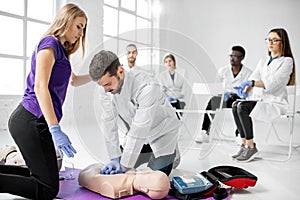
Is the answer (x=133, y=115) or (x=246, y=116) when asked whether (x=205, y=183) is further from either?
(x=246, y=116)

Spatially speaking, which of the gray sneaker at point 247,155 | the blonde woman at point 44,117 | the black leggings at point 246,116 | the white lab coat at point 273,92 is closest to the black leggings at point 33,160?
the blonde woman at point 44,117

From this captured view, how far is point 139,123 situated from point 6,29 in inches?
100

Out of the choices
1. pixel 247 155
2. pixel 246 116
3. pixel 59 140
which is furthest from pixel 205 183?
pixel 246 116

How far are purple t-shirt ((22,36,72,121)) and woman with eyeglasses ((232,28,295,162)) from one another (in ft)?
4.34

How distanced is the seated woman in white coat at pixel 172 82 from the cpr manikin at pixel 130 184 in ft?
1.20

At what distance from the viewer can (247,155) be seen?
211 cm

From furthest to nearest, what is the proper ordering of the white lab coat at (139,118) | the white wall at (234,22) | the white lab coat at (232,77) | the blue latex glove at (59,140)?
the white wall at (234,22) → the white lab coat at (232,77) → the white lab coat at (139,118) → the blue latex glove at (59,140)

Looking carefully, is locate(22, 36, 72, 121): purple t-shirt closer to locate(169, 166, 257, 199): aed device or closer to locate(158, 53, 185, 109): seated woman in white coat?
locate(158, 53, 185, 109): seated woman in white coat

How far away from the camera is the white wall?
15.8 feet

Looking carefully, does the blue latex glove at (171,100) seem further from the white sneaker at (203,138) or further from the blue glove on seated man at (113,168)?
the white sneaker at (203,138)

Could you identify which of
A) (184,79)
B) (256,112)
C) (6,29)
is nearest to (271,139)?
(256,112)

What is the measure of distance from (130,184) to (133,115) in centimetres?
26

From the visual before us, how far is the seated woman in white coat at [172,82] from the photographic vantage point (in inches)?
54.1

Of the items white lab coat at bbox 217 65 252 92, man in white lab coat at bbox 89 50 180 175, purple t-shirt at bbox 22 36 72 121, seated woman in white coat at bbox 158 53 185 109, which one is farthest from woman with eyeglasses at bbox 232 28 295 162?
purple t-shirt at bbox 22 36 72 121
